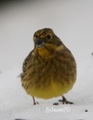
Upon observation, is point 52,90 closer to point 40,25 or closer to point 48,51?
point 48,51

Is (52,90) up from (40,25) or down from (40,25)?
down

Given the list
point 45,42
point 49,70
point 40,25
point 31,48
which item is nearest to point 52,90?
point 49,70

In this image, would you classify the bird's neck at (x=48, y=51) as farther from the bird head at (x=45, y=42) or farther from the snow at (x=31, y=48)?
the snow at (x=31, y=48)

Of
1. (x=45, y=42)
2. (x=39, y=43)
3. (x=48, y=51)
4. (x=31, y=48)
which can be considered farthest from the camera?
(x=31, y=48)

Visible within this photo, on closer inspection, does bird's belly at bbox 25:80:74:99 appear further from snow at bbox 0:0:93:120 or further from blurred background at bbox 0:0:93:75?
blurred background at bbox 0:0:93:75

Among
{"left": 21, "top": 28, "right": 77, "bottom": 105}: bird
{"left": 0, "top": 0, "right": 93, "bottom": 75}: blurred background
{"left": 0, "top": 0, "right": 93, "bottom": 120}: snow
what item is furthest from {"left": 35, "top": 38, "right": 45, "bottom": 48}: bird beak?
{"left": 0, "top": 0, "right": 93, "bottom": 75}: blurred background

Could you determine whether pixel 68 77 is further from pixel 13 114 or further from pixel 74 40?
pixel 74 40

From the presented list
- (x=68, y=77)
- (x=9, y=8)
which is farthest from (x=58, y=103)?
(x=9, y=8)

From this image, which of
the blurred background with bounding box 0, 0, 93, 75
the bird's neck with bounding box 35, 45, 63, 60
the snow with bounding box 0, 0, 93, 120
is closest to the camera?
the snow with bounding box 0, 0, 93, 120
